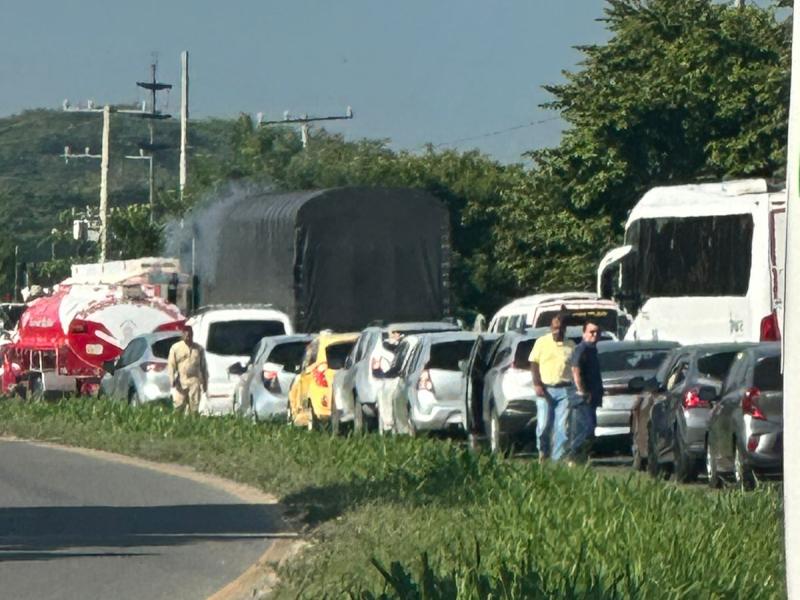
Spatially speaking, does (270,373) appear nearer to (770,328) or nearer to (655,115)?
(770,328)

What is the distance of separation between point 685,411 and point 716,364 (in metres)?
0.91

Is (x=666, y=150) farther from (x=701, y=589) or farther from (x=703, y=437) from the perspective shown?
(x=701, y=589)

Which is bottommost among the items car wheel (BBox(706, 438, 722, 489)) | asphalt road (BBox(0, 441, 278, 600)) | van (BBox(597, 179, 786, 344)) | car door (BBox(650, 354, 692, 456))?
asphalt road (BBox(0, 441, 278, 600))

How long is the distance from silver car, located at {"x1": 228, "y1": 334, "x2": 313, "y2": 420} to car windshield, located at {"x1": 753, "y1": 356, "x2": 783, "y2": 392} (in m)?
13.0

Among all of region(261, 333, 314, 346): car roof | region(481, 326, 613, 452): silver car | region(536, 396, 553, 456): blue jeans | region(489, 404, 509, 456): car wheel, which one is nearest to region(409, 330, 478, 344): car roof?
region(481, 326, 613, 452): silver car

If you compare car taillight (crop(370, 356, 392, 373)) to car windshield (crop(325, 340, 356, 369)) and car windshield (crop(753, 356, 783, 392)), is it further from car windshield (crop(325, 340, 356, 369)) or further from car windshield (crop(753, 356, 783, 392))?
car windshield (crop(753, 356, 783, 392))

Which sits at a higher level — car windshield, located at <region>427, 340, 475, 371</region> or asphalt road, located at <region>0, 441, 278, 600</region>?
car windshield, located at <region>427, 340, 475, 371</region>

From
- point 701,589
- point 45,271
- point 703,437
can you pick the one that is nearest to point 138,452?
point 703,437

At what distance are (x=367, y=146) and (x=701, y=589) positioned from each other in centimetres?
7373

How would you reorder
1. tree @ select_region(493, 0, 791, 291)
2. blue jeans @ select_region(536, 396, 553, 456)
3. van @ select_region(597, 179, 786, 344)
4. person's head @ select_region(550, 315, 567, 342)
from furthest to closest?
tree @ select_region(493, 0, 791, 291) < van @ select_region(597, 179, 786, 344) < blue jeans @ select_region(536, 396, 553, 456) < person's head @ select_region(550, 315, 567, 342)

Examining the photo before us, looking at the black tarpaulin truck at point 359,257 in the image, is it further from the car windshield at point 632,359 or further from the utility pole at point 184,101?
the utility pole at point 184,101

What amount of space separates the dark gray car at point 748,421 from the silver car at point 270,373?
12153mm

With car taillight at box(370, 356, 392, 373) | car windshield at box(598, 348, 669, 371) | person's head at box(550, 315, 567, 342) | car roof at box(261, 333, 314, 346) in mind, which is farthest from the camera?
car roof at box(261, 333, 314, 346)

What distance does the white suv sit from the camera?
3425 cm
